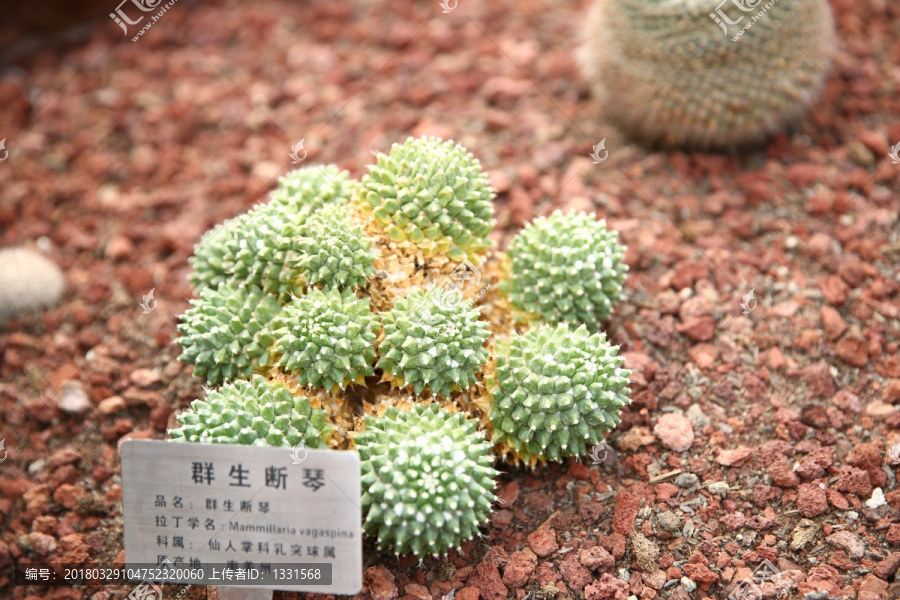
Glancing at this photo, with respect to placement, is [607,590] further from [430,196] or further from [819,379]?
[430,196]

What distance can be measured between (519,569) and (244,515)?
0.91 meters

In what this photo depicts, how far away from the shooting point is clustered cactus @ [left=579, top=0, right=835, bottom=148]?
329 cm

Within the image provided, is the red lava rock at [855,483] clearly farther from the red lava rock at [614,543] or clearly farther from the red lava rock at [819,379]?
the red lava rock at [614,543]

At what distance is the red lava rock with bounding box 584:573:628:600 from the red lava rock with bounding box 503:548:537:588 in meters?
0.19

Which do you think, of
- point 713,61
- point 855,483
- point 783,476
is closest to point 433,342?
point 783,476

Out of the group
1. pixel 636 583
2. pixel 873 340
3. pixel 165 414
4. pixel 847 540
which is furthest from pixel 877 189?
pixel 165 414

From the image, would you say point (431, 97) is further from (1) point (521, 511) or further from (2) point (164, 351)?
(1) point (521, 511)

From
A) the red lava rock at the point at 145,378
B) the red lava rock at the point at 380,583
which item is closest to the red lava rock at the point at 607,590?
the red lava rock at the point at 380,583

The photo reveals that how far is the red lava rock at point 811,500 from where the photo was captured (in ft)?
8.27

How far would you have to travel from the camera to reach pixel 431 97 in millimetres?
4086

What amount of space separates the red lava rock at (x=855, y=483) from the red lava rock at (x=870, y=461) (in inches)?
1.5

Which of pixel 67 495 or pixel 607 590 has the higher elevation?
pixel 607 590

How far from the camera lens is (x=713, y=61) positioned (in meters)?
3.34

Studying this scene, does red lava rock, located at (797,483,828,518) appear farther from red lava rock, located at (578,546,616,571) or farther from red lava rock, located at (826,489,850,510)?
red lava rock, located at (578,546,616,571)
